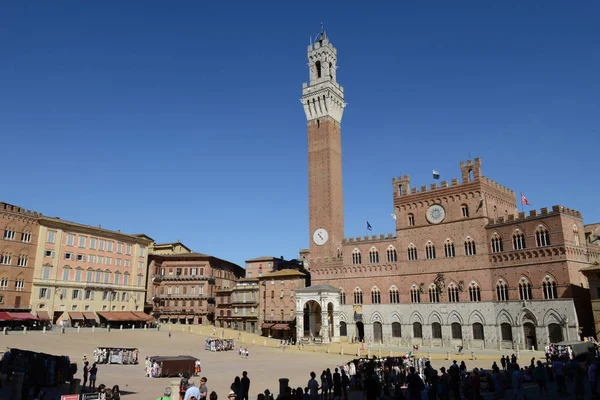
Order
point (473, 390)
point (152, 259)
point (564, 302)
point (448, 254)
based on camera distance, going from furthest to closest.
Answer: point (152, 259) → point (448, 254) → point (564, 302) → point (473, 390)

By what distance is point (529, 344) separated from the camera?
151 ft

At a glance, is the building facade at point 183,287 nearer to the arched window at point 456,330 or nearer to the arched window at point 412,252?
the arched window at point 412,252

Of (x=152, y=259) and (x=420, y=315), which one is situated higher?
(x=152, y=259)

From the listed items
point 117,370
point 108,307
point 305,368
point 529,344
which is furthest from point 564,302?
point 108,307

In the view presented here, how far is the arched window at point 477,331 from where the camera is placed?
1961 inches

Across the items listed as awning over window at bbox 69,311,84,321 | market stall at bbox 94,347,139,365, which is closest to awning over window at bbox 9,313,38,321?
awning over window at bbox 69,311,84,321

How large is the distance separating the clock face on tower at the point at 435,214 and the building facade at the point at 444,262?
0.12 metres

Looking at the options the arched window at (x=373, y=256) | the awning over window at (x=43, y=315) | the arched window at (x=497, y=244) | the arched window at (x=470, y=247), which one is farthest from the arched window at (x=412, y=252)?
the awning over window at (x=43, y=315)

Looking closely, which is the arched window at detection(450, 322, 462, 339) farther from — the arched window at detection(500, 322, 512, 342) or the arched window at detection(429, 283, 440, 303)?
the arched window at detection(500, 322, 512, 342)

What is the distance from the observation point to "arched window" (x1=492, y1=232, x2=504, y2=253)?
49.9m

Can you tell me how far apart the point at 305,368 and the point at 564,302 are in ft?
85.0

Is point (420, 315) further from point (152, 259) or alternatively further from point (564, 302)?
point (152, 259)

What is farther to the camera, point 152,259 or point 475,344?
point 152,259

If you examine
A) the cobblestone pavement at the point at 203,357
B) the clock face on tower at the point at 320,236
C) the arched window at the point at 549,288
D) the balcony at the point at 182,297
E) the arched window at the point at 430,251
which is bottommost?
the cobblestone pavement at the point at 203,357
